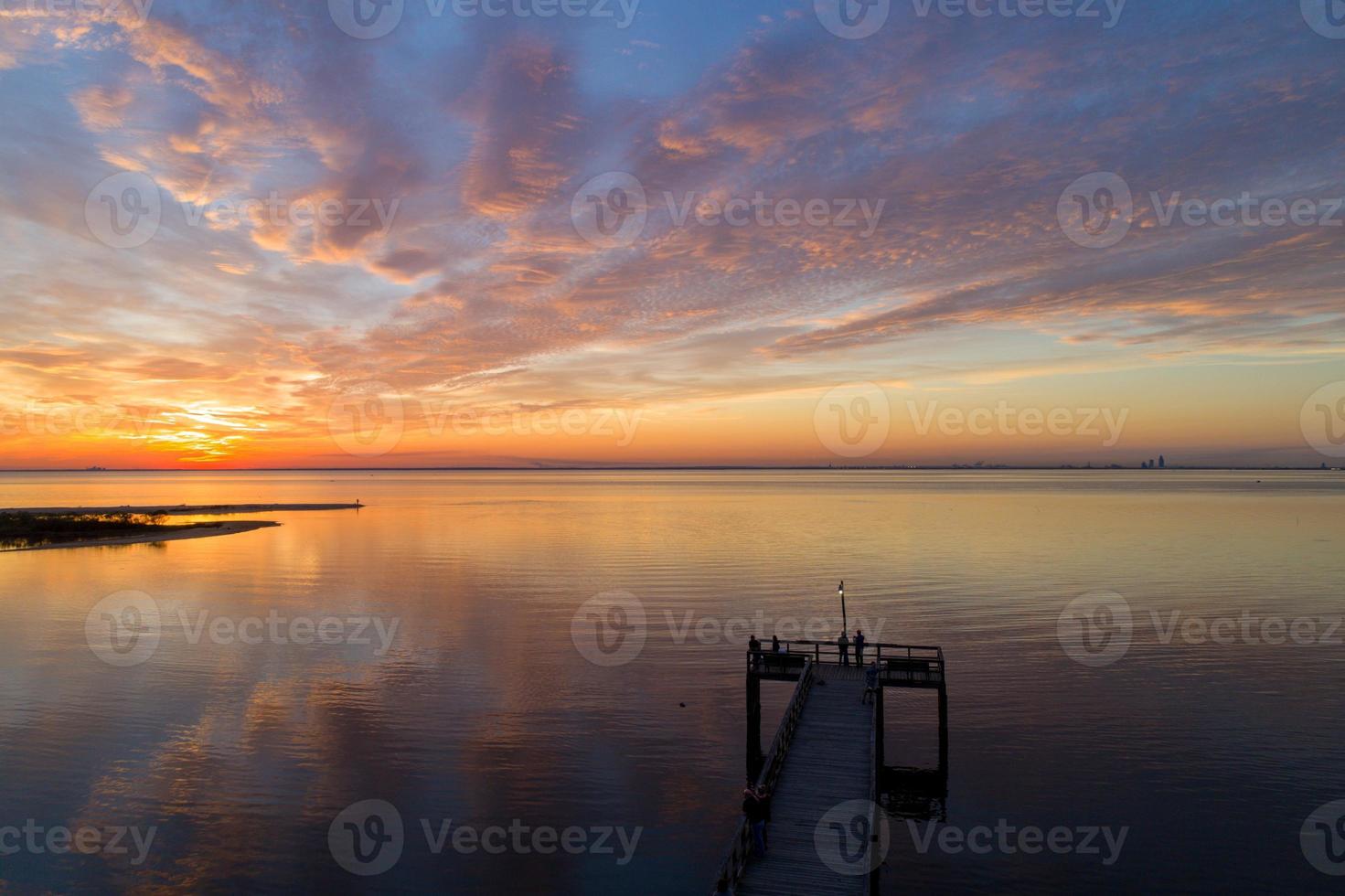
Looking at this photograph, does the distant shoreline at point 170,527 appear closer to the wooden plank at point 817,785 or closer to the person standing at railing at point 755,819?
the wooden plank at point 817,785

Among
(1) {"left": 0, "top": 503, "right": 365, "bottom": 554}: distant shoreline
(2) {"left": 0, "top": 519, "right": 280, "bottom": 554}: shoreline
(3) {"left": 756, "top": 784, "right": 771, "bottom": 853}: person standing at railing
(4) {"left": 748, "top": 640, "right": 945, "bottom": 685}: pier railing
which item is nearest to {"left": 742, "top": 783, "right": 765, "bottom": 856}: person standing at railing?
(3) {"left": 756, "top": 784, "right": 771, "bottom": 853}: person standing at railing

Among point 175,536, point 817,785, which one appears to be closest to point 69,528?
point 175,536

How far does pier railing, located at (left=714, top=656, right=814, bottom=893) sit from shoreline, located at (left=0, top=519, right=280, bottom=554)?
98.9m

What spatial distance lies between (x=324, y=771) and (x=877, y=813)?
19916 mm

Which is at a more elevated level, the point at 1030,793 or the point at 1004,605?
the point at 1004,605

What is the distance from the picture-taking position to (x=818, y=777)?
25.0 meters

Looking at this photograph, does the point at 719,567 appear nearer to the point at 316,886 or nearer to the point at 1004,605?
the point at 1004,605

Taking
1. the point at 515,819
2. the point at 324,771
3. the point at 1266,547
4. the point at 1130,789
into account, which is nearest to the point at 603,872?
the point at 515,819

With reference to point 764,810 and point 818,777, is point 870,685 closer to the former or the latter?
point 818,777

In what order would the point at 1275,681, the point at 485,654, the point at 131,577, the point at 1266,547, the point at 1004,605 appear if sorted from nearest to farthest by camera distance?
the point at 1275,681
the point at 485,654
the point at 1004,605
the point at 131,577
the point at 1266,547

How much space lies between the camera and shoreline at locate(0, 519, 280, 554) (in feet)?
314

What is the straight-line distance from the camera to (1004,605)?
58.7m

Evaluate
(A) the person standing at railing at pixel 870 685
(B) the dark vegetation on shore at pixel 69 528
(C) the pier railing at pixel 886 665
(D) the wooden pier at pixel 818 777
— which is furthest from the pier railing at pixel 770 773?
(B) the dark vegetation on shore at pixel 69 528

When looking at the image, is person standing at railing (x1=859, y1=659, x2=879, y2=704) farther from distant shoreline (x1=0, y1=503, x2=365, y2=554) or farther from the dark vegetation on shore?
the dark vegetation on shore
